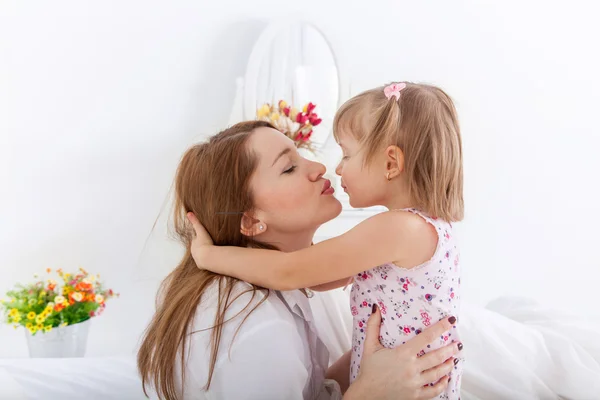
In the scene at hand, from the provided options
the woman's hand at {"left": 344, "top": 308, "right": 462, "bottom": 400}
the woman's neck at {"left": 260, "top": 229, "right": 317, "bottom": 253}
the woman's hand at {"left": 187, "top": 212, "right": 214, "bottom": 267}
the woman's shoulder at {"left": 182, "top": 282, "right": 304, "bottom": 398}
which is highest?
the woman's hand at {"left": 187, "top": 212, "right": 214, "bottom": 267}

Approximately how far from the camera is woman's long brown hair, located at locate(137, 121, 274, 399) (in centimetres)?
125

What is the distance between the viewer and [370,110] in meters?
1.36

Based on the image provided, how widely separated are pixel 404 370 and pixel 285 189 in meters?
0.53

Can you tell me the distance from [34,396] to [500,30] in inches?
118

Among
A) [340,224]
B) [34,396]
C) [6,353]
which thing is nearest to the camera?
[34,396]

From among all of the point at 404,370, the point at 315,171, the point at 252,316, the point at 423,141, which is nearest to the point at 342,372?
the point at 404,370

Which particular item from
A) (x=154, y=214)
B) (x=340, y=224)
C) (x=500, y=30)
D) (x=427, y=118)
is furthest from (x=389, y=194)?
(x=500, y=30)

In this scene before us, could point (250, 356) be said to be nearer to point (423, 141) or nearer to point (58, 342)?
point (423, 141)

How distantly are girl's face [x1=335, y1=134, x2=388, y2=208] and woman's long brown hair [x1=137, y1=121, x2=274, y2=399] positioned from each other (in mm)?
244

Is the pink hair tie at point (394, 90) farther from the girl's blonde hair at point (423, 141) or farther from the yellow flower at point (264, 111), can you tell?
the yellow flower at point (264, 111)

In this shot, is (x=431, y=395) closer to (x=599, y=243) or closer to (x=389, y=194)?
(x=389, y=194)

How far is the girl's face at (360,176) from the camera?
1349 mm

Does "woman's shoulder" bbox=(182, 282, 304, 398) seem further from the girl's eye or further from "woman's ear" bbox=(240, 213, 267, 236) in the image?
the girl's eye

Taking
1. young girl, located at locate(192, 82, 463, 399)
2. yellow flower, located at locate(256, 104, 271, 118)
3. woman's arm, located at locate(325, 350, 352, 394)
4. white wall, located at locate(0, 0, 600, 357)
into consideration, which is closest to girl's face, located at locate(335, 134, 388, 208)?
young girl, located at locate(192, 82, 463, 399)
